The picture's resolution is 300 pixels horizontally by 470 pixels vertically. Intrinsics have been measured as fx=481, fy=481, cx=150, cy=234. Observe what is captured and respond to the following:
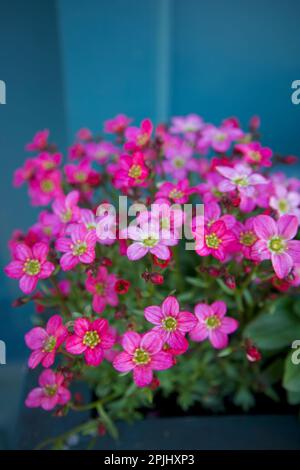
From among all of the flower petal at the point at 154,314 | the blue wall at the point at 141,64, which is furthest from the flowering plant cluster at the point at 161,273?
the blue wall at the point at 141,64

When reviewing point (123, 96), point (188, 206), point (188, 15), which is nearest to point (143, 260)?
point (188, 206)

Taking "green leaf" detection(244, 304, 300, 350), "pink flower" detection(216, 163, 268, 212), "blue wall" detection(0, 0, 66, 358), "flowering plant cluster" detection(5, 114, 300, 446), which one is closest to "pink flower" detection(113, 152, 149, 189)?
"flowering plant cluster" detection(5, 114, 300, 446)

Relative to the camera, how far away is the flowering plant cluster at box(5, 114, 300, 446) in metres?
0.64

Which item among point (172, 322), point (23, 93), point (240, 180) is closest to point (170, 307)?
point (172, 322)

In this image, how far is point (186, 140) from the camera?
1.00 meters

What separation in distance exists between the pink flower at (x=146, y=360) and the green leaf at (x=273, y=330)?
0.27 m

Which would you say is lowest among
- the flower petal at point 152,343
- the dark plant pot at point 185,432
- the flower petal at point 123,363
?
the dark plant pot at point 185,432

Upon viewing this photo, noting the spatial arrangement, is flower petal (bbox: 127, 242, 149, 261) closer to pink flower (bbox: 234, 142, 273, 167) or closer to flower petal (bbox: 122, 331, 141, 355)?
flower petal (bbox: 122, 331, 141, 355)

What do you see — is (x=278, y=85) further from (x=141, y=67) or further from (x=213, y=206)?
(x=213, y=206)

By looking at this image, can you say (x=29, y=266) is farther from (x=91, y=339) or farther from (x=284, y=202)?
(x=284, y=202)

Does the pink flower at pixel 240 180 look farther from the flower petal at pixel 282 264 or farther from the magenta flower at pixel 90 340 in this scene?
the magenta flower at pixel 90 340

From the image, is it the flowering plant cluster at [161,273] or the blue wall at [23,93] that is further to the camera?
the blue wall at [23,93]

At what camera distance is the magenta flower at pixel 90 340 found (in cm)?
62
